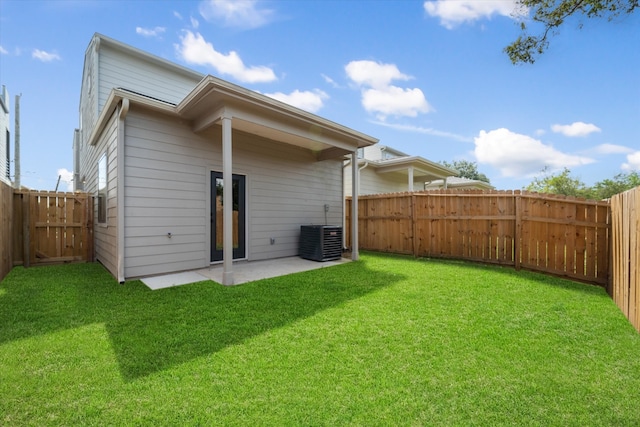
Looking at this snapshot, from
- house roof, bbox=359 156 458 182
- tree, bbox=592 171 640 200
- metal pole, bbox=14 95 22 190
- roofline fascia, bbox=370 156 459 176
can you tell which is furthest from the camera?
tree, bbox=592 171 640 200

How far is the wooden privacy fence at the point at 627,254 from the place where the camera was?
9.36 ft

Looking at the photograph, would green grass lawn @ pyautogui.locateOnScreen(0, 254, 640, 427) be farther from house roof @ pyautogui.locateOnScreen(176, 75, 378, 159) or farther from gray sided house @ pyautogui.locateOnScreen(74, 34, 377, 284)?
house roof @ pyautogui.locateOnScreen(176, 75, 378, 159)

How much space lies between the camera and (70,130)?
11.9 m

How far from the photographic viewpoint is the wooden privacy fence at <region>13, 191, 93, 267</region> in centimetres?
564

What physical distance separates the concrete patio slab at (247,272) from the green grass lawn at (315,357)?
0.59 meters

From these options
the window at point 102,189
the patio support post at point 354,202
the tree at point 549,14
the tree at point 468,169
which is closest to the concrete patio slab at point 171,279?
the window at point 102,189

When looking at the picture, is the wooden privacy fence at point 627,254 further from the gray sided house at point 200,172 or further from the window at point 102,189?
the window at point 102,189

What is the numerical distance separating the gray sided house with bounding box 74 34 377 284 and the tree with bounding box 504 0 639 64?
124 inches

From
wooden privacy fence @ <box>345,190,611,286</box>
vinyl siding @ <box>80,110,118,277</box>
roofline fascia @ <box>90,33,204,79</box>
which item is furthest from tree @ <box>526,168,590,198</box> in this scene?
vinyl siding @ <box>80,110,118,277</box>

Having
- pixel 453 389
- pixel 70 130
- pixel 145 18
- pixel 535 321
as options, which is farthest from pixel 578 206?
pixel 70 130

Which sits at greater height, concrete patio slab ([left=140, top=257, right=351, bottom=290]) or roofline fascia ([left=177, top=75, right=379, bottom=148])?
roofline fascia ([left=177, top=75, right=379, bottom=148])

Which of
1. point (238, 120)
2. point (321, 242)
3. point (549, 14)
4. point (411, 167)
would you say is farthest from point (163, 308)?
point (411, 167)

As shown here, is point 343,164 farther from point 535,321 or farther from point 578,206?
point 535,321

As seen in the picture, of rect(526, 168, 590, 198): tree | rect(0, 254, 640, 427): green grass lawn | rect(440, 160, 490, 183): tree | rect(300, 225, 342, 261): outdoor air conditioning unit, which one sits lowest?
rect(0, 254, 640, 427): green grass lawn
